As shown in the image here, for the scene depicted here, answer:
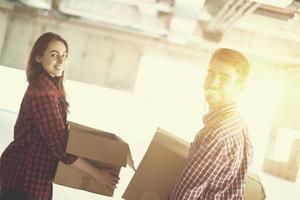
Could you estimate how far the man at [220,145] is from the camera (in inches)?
50.5

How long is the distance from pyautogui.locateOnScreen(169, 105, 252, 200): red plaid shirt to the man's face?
0.15 ft

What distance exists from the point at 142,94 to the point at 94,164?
430 centimetres

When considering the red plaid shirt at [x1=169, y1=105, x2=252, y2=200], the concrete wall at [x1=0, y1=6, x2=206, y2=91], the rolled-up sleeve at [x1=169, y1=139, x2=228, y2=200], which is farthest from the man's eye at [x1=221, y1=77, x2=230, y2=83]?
the concrete wall at [x1=0, y1=6, x2=206, y2=91]

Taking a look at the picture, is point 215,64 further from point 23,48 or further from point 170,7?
point 23,48

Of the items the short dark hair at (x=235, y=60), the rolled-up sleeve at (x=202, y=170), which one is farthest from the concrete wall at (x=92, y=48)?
the rolled-up sleeve at (x=202, y=170)

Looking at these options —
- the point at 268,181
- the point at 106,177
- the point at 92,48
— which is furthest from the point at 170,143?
the point at 92,48

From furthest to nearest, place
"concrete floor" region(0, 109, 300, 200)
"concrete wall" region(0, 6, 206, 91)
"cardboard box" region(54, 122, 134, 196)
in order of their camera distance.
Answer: "concrete wall" region(0, 6, 206, 91), "concrete floor" region(0, 109, 300, 200), "cardboard box" region(54, 122, 134, 196)

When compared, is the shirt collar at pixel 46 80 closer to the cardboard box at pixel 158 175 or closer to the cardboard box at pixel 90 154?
the cardboard box at pixel 90 154

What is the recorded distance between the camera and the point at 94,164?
1579 mm

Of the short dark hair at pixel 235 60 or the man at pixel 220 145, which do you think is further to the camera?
the short dark hair at pixel 235 60

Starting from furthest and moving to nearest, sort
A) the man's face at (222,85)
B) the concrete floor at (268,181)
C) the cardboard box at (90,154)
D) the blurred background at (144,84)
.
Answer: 1. the blurred background at (144,84)
2. the concrete floor at (268,181)
3. the cardboard box at (90,154)
4. the man's face at (222,85)

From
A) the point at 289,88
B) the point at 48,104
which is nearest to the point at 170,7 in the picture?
the point at 48,104

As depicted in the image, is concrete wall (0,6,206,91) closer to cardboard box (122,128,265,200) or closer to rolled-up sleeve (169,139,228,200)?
cardboard box (122,128,265,200)

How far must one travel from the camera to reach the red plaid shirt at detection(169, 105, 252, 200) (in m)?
1.28
